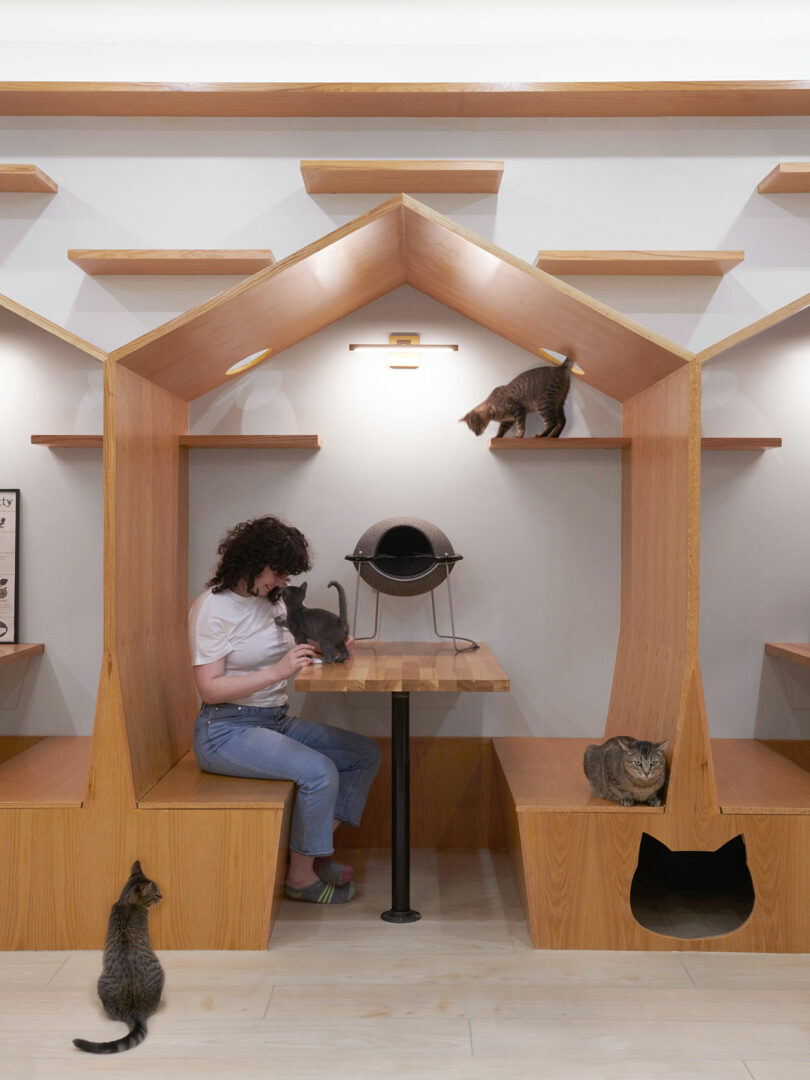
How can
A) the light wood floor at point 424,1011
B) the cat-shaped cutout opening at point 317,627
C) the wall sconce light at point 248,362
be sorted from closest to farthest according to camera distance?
the light wood floor at point 424,1011 < the cat-shaped cutout opening at point 317,627 < the wall sconce light at point 248,362

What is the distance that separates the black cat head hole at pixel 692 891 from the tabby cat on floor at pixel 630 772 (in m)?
0.27

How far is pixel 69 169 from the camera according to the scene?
304cm

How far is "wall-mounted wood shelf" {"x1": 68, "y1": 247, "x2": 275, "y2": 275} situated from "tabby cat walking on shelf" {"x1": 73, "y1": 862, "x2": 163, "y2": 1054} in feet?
6.34

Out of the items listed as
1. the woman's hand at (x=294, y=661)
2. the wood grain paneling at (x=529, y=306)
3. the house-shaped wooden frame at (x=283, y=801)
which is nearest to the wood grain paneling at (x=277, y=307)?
the house-shaped wooden frame at (x=283, y=801)

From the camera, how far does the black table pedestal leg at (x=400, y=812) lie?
3.25m

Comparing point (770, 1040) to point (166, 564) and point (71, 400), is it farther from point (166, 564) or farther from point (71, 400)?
point (71, 400)

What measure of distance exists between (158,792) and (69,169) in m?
2.04

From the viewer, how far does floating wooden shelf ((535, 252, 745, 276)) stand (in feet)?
9.75

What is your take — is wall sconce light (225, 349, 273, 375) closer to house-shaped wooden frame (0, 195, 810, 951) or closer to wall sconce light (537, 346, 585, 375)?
house-shaped wooden frame (0, 195, 810, 951)

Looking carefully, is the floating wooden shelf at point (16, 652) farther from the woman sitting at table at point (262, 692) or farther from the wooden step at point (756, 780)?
the wooden step at point (756, 780)

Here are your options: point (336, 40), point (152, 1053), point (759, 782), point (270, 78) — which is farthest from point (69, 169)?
point (759, 782)

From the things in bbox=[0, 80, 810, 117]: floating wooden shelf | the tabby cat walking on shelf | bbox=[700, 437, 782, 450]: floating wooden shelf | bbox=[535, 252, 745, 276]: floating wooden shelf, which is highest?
bbox=[0, 80, 810, 117]: floating wooden shelf

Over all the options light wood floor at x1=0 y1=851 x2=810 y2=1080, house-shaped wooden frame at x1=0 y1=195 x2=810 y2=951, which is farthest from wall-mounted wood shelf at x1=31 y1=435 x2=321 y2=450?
light wood floor at x1=0 y1=851 x2=810 y2=1080

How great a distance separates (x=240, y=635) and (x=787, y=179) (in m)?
2.33
